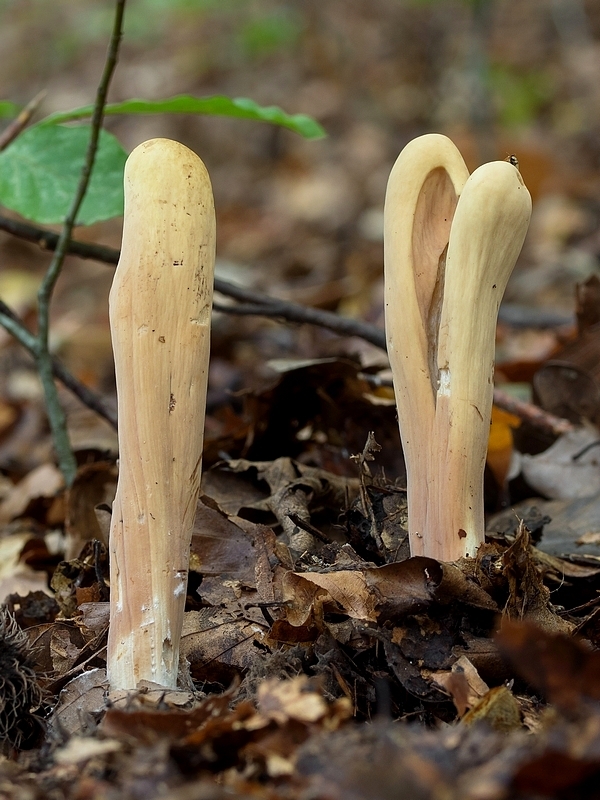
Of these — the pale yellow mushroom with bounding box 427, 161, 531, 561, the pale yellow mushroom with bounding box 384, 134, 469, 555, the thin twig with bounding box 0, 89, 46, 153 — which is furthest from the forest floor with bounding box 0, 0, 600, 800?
the thin twig with bounding box 0, 89, 46, 153

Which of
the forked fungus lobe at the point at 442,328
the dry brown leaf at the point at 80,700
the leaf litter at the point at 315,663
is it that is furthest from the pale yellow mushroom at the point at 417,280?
the dry brown leaf at the point at 80,700

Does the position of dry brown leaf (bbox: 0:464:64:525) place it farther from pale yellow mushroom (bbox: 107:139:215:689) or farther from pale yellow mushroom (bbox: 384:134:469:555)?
pale yellow mushroom (bbox: 384:134:469:555)

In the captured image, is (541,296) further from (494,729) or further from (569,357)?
(494,729)

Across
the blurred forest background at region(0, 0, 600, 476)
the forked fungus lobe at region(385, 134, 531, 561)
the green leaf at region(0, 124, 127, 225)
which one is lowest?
the forked fungus lobe at region(385, 134, 531, 561)

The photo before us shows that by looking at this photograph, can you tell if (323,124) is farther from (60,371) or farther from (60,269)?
(60,269)

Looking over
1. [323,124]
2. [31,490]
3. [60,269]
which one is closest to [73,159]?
[60,269]

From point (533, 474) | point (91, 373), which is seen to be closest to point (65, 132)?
point (533, 474)
